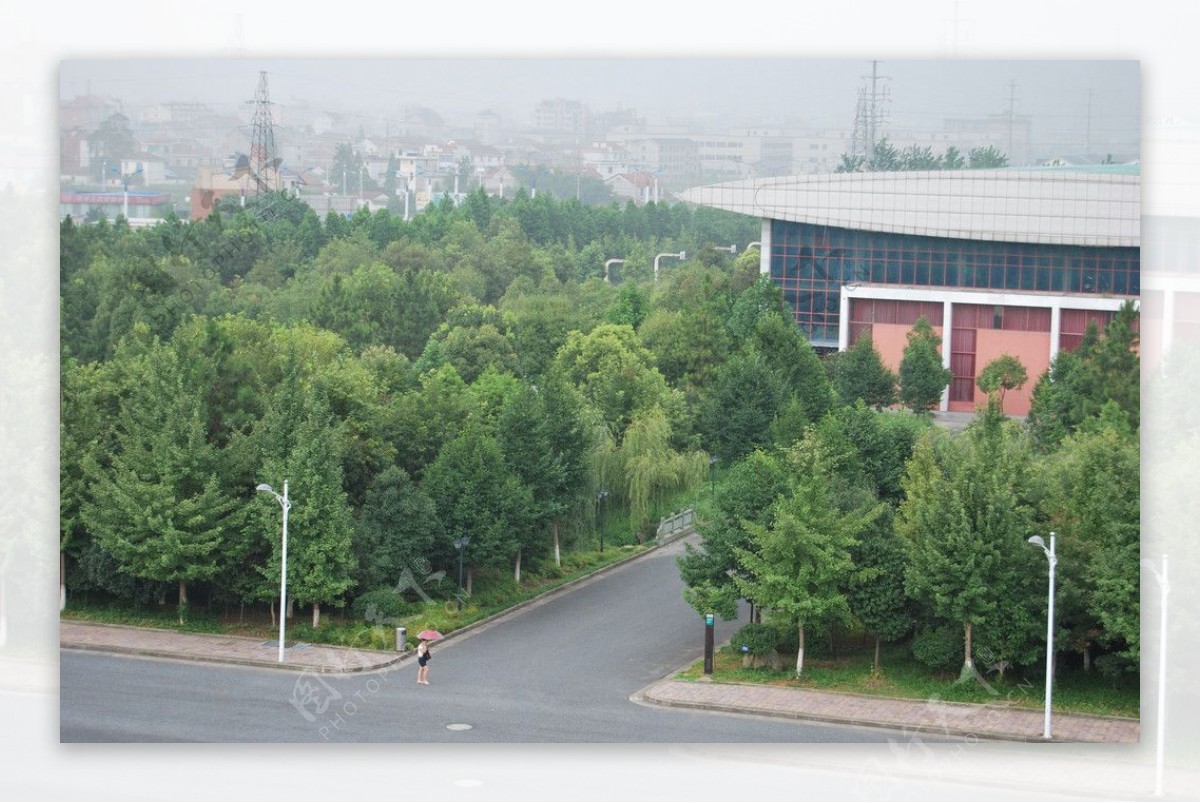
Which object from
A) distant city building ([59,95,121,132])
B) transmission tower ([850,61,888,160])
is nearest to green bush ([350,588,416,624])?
distant city building ([59,95,121,132])

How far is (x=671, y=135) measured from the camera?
17359 millimetres

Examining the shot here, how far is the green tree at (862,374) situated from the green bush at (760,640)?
2.29 m

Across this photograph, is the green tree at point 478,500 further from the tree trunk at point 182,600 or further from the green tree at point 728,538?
the tree trunk at point 182,600

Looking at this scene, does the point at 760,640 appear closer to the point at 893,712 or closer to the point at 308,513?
the point at 893,712

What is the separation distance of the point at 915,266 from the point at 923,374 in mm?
876

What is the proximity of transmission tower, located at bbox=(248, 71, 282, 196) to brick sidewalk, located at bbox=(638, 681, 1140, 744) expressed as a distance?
17.2 ft

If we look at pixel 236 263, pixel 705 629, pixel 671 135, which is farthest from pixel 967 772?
pixel 236 263

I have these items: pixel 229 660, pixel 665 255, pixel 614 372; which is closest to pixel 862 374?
pixel 614 372

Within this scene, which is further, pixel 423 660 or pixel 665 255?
pixel 665 255

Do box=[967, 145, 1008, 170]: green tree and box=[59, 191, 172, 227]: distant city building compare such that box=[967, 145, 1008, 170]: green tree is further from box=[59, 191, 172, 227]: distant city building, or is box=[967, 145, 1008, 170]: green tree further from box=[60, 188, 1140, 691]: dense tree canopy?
box=[59, 191, 172, 227]: distant city building

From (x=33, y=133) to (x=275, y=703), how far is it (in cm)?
421

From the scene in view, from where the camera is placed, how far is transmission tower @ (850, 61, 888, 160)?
646 inches

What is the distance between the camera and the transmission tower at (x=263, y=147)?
14.8 metres

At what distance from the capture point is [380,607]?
15.0 m
